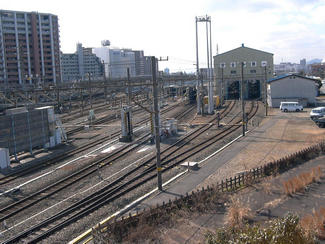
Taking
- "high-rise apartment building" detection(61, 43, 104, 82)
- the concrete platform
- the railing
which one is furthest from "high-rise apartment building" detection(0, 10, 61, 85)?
the railing

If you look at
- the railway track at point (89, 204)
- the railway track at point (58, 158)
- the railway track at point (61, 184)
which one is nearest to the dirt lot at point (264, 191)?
the railway track at point (89, 204)

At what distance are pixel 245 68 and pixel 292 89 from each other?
9442 millimetres

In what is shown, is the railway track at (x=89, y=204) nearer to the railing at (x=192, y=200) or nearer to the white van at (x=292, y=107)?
the railing at (x=192, y=200)

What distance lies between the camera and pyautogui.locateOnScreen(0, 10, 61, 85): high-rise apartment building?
5703 centimetres

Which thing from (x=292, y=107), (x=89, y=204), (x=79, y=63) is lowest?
(x=89, y=204)

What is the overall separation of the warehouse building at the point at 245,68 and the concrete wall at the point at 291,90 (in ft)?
21.2

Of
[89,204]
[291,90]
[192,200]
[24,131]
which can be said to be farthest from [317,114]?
[89,204]

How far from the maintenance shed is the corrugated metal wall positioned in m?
23.7

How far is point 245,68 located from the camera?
42.9 m

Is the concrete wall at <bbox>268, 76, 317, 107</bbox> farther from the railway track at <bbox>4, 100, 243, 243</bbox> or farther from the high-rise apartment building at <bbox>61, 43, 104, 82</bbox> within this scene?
the high-rise apartment building at <bbox>61, 43, 104, 82</bbox>

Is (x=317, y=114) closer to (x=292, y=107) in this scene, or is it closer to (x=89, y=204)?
(x=292, y=107)

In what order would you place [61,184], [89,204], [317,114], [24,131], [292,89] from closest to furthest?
[89,204]
[61,184]
[24,131]
[317,114]
[292,89]

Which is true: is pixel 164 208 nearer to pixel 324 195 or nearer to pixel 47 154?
pixel 324 195

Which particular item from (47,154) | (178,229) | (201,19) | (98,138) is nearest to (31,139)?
(47,154)
